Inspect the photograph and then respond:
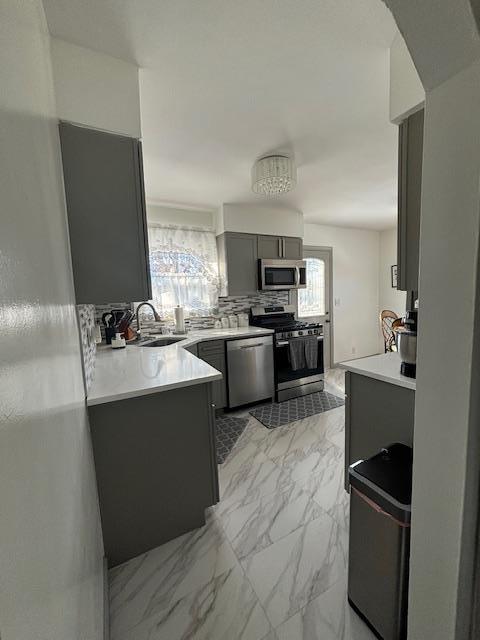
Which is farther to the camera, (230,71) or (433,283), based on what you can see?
(230,71)

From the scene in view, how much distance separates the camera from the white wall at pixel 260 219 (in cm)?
329

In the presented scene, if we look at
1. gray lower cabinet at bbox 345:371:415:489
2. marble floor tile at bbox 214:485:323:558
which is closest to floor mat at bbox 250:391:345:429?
marble floor tile at bbox 214:485:323:558

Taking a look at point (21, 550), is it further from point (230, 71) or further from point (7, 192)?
point (230, 71)

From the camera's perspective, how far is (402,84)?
1.28 m

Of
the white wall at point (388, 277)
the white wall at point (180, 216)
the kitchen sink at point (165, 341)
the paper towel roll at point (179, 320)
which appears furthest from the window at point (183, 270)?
the white wall at point (388, 277)

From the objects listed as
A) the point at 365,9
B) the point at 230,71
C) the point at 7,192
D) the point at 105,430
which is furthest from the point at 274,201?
the point at 7,192

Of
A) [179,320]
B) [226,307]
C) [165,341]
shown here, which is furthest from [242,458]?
[226,307]

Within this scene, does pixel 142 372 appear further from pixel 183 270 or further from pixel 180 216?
pixel 180 216

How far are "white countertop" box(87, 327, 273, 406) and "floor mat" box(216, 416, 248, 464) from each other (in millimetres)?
928

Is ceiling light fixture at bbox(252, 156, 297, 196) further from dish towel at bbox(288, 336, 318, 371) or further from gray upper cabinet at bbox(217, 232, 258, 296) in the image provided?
dish towel at bbox(288, 336, 318, 371)

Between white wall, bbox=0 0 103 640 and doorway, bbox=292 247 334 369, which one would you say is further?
doorway, bbox=292 247 334 369

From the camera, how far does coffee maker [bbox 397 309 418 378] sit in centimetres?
Result: 135

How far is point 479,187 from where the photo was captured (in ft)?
2.06

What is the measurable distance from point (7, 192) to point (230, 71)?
1455mm
